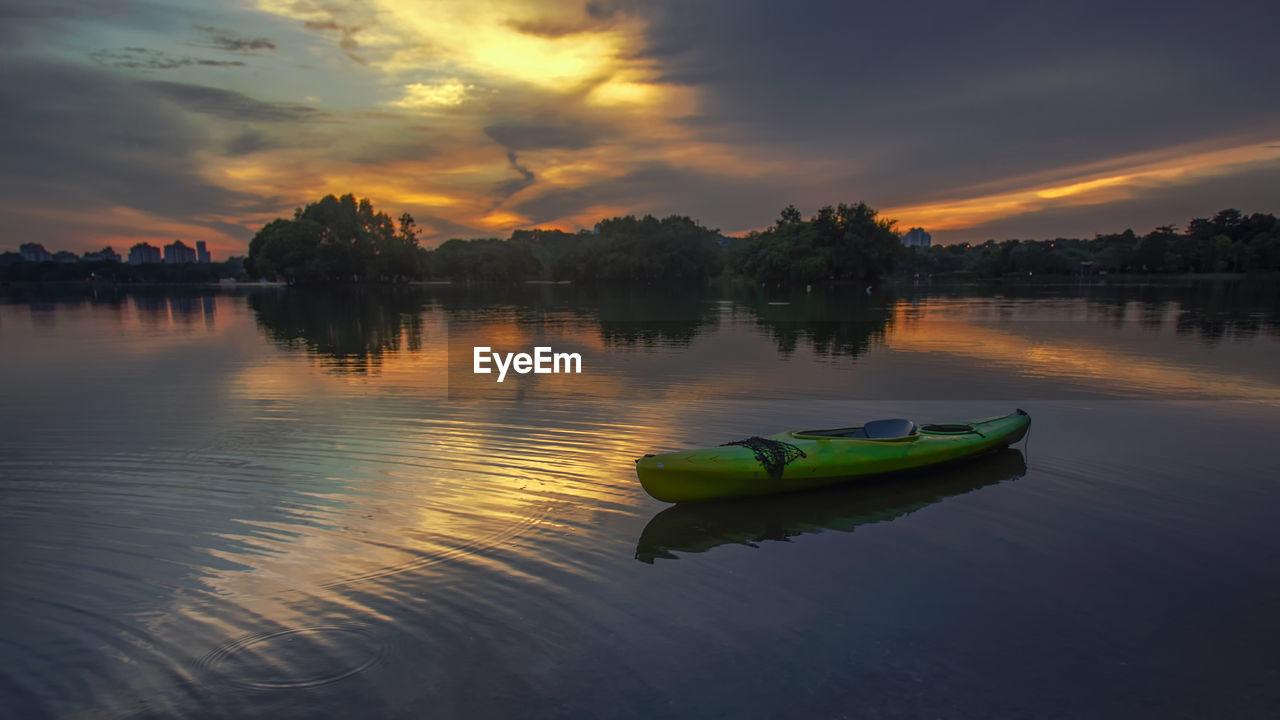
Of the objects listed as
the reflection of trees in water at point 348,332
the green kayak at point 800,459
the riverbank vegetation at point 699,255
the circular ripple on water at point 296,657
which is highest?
the riverbank vegetation at point 699,255

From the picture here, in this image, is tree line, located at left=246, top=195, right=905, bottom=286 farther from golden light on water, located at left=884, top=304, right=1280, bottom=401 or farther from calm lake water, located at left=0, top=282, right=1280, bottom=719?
calm lake water, located at left=0, top=282, right=1280, bottom=719

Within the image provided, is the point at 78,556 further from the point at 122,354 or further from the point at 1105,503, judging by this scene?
the point at 122,354

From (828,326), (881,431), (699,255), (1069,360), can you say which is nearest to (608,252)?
(699,255)

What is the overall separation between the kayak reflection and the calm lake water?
0.07 metres

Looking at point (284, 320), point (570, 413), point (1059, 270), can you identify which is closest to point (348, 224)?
point (284, 320)

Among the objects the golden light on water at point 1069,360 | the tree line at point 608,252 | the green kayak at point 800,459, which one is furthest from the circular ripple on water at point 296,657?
the tree line at point 608,252

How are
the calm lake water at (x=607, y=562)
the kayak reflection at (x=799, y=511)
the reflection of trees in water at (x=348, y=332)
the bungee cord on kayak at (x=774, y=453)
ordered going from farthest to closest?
1. the reflection of trees in water at (x=348, y=332)
2. the bungee cord on kayak at (x=774, y=453)
3. the kayak reflection at (x=799, y=511)
4. the calm lake water at (x=607, y=562)

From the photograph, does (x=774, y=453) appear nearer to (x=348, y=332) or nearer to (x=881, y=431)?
(x=881, y=431)

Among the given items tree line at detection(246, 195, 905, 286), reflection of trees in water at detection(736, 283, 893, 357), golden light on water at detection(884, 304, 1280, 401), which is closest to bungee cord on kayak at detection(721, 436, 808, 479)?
golden light on water at detection(884, 304, 1280, 401)

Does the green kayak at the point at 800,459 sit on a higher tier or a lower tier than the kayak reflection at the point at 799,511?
higher

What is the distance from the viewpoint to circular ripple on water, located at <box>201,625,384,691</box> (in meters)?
5.89

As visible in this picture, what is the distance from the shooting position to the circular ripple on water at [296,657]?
5887 mm

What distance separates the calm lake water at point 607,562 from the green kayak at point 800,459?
15.3 inches

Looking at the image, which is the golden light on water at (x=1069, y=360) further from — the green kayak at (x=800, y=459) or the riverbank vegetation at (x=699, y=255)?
the riverbank vegetation at (x=699, y=255)
